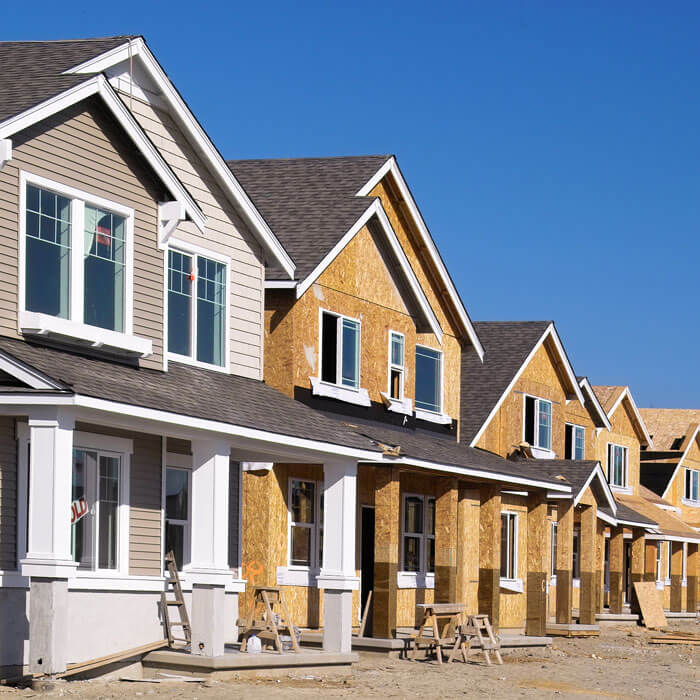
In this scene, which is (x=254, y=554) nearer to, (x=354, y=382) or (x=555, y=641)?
(x=354, y=382)

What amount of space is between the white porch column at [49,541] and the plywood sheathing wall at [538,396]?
2077 cm

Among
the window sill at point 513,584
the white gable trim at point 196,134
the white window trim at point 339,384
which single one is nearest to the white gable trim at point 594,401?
the window sill at point 513,584

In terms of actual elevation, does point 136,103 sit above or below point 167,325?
above

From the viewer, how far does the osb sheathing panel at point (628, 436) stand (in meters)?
48.4

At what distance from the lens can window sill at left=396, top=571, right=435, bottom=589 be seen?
29.2 meters

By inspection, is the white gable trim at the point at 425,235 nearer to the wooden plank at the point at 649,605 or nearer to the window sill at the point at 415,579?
the window sill at the point at 415,579

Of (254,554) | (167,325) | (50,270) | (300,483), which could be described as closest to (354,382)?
(300,483)

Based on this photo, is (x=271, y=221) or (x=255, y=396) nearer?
(x=255, y=396)

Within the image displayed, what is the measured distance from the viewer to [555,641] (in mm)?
32219

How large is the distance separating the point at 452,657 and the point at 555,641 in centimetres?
849

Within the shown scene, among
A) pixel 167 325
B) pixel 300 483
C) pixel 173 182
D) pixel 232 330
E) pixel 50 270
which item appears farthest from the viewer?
pixel 300 483

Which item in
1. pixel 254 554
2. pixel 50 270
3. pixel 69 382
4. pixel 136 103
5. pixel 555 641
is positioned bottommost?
pixel 555 641

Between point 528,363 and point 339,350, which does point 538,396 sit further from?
point 339,350

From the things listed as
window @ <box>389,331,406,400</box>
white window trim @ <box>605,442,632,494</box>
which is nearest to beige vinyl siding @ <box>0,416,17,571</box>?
window @ <box>389,331,406,400</box>
